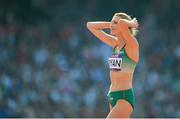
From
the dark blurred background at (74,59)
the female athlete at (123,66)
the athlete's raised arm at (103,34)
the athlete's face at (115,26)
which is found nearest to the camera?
the female athlete at (123,66)

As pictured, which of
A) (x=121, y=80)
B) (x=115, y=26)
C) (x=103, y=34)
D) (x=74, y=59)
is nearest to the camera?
(x=121, y=80)

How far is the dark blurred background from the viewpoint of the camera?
16.1 meters

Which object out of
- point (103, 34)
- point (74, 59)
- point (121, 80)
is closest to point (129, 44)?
point (121, 80)

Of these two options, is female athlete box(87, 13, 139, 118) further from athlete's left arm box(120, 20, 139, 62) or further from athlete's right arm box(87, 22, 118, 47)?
athlete's right arm box(87, 22, 118, 47)

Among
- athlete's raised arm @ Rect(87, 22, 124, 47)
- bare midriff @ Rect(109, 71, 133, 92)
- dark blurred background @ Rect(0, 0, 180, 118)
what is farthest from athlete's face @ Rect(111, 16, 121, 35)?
dark blurred background @ Rect(0, 0, 180, 118)

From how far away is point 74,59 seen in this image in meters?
16.9

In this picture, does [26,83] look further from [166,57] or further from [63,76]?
[166,57]

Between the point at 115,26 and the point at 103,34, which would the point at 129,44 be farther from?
the point at 103,34

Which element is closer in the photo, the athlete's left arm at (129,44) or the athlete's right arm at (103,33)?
the athlete's left arm at (129,44)

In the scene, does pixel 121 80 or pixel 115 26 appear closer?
pixel 121 80

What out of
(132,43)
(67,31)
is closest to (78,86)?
(67,31)

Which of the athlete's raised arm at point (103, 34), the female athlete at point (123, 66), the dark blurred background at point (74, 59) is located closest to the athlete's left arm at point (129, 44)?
the female athlete at point (123, 66)

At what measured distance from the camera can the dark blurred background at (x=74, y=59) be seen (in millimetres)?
16141

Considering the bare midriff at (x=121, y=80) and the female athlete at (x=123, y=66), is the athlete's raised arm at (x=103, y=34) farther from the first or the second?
the bare midriff at (x=121, y=80)
